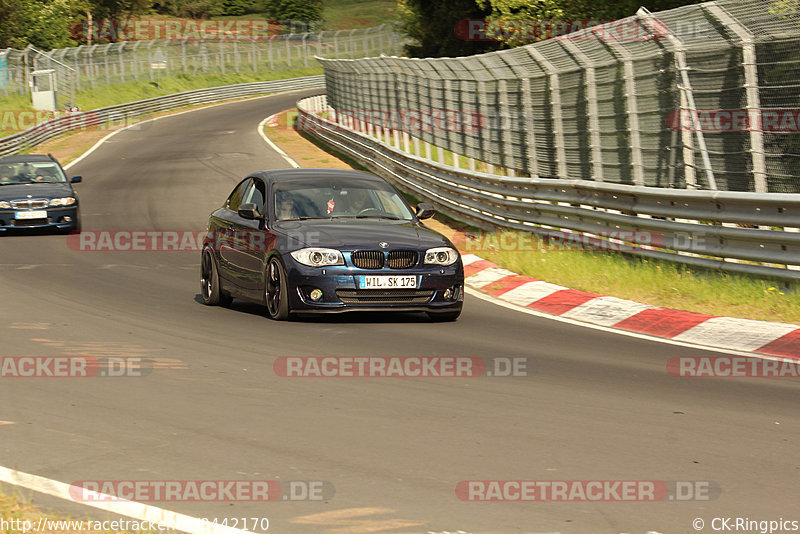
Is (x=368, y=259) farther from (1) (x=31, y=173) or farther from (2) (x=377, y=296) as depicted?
(1) (x=31, y=173)

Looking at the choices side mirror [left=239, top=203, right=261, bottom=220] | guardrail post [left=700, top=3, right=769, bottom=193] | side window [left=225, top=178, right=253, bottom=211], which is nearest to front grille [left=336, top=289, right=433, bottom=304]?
side mirror [left=239, top=203, right=261, bottom=220]

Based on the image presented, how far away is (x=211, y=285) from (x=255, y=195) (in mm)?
1073

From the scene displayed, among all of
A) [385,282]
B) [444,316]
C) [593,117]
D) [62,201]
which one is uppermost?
[593,117]

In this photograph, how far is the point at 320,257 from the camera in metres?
10.9

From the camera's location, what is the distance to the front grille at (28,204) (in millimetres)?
21172

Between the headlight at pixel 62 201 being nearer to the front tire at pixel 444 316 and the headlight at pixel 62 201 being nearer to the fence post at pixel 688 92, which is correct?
the front tire at pixel 444 316

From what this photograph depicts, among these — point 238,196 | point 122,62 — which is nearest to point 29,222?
point 238,196

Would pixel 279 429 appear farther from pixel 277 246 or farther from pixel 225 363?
pixel 277 246

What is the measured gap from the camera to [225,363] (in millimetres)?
8688

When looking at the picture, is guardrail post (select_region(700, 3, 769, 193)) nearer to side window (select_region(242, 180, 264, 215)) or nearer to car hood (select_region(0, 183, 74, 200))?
side window (select_region(242, 180, 264, 215))

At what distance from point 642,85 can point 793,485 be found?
31.7ft

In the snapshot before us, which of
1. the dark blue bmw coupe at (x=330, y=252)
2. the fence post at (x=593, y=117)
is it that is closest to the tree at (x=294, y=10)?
the fence post at (x=593, y=117)

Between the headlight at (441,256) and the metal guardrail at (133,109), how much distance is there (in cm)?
3075

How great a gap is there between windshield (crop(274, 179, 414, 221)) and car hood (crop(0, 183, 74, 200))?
416 inches
